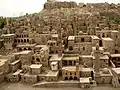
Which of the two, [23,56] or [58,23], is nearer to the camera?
[23,56]

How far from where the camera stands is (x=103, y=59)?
1409 inches

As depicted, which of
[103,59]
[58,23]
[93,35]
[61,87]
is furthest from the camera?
[58,23]

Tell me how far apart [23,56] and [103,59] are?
494 inches

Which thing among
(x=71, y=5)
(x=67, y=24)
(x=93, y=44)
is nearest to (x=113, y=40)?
(x=93, y=44)

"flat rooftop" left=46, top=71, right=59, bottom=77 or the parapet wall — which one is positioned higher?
the parapet wall

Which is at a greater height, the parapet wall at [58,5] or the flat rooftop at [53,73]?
the parapet wall at [58,5]

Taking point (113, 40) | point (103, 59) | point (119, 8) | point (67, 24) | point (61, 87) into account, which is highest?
point (119, 8)

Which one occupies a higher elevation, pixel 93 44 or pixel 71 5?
pixel 71 5

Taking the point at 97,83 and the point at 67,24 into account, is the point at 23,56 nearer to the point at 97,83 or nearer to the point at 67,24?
the point at 97,83

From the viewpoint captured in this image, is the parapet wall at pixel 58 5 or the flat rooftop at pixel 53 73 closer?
the flat rooftop at pixel 53 73

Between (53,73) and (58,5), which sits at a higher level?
(58,5)

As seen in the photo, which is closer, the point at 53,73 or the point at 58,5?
the point at 53,73

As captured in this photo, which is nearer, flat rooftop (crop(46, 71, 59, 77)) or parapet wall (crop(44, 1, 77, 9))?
flat rooftop (crop(46, 71, 59, 77))

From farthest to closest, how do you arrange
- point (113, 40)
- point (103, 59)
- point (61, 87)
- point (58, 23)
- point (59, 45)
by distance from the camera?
point (58, 23) → point (113, 40) → point (59, 45) → point (103, 59) → point (61, 87)
